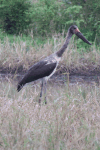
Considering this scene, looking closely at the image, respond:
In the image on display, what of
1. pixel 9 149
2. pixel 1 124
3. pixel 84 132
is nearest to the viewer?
pixel 9 149

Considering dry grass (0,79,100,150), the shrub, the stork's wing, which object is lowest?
the shrub

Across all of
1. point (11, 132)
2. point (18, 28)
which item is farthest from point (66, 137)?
point (18, 28)

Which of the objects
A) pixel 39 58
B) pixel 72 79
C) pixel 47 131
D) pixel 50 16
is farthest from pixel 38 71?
pixel 50 16

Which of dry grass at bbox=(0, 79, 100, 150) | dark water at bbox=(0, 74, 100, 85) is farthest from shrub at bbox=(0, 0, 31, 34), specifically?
dry grass at bbox=(0, 79, 100, 150)

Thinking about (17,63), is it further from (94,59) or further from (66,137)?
(66,137)

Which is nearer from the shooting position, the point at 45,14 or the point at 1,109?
the point at 1,109

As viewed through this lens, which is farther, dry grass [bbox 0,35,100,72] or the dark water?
dry grass [bbox 0,35,100,72]

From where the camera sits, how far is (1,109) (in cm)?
269

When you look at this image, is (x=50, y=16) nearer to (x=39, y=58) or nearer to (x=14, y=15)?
(x=14, y=15)

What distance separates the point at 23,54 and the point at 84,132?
450 cm

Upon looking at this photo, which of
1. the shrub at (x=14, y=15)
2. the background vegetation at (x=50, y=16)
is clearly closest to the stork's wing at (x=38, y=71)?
the background vegetation at (x=50, y=16)

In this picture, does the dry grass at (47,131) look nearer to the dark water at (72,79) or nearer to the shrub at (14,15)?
the dark water at (72,79)

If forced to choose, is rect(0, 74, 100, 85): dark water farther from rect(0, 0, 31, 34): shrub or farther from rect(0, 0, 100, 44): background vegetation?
rect(0, 0, 31, 34): shrub

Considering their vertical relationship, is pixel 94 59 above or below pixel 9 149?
below
